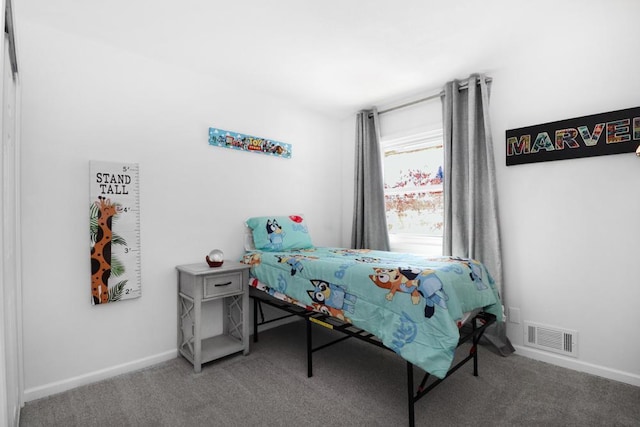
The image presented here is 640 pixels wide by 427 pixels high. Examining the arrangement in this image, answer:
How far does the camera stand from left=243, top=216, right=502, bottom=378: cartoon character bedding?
5.26 feet

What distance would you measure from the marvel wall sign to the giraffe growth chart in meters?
3.05

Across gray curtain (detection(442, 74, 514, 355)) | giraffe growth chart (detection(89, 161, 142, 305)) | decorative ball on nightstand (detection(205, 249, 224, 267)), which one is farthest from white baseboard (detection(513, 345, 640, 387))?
giraffe growth chart (detection(89, 161, 142, 305))

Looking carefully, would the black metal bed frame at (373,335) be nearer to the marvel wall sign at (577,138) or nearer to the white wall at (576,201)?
the white wall at (576,201)

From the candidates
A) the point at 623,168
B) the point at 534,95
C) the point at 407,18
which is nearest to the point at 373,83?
the point at 407,18

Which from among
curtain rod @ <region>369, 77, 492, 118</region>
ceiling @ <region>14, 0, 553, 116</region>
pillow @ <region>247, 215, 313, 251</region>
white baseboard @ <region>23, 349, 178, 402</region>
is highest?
ceiling @ <region>14, 0, 553, 116</region>

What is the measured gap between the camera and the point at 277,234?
303 centimetres

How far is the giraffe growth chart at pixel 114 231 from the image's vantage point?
223 cm

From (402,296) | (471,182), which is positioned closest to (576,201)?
(471,182)

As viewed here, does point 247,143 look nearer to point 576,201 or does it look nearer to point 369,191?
point 369,191

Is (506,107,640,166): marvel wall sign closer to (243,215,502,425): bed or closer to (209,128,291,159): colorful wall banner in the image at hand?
(243,215,502,425): bed

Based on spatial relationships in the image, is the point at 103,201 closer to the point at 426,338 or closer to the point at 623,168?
the point at 426,338

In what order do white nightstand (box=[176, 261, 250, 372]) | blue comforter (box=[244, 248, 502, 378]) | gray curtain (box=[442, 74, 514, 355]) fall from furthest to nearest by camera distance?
gray curtain (box=[442, 74, 514, 355])
white nightstand (box=[176, 261, 250, 372])
blue comforter (box=[244, 248, 502, 378])

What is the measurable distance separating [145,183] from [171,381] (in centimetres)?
146

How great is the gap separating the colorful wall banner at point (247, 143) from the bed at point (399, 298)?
3.43 ft
